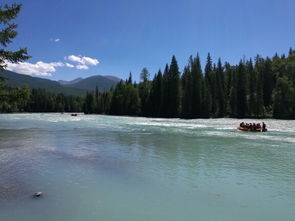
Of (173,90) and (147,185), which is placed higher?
(173,90)

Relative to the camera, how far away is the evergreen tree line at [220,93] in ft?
247

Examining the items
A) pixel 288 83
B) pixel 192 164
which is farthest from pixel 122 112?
pixel 192 164

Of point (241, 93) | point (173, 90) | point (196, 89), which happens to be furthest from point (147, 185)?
point (241, 93)

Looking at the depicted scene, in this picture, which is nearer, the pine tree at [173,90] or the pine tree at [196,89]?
the pine tree at [196,89]

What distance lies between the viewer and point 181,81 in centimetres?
9050

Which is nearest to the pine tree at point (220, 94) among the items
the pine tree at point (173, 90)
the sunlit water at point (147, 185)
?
the pine tree at point (173, 90)

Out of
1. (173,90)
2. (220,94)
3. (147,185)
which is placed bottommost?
(147,185)

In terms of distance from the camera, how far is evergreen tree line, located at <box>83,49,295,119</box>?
247 feet

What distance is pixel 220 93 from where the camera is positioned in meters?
86.6

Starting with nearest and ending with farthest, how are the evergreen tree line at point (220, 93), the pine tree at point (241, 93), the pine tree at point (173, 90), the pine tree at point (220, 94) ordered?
the evergreen tree line at point (220, 93), the pine tree at point (241, 93), the pine tree at point (173, 90), the pine tree at point (220, 94)

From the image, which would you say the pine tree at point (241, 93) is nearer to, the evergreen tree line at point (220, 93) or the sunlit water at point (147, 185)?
the evergreen tree line at point (220, 93)

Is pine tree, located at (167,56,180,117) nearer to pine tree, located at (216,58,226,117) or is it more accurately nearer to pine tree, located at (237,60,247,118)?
pine tree, located at (216,58,226,117)

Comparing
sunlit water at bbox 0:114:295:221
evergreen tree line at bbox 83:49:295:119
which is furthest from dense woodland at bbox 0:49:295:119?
sunlit water at bbox 0:114:295:221

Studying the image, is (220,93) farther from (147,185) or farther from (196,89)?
(147,185)
